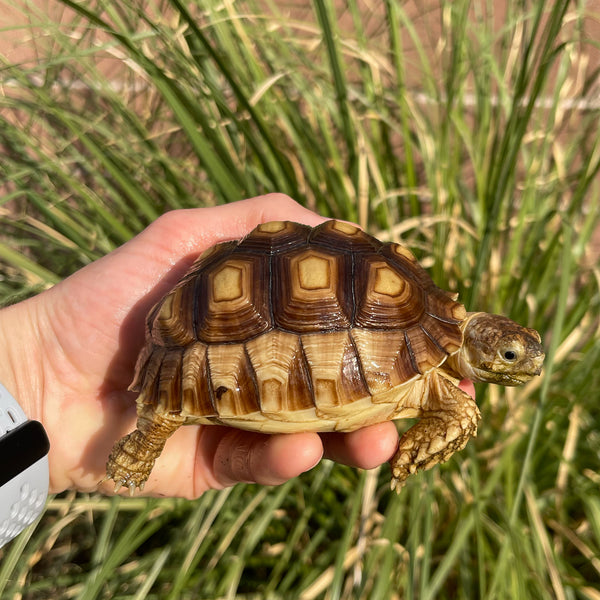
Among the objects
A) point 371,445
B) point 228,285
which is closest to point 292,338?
point 228,285

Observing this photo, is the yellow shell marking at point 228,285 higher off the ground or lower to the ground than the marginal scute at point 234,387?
higher

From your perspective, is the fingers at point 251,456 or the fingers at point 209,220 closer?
the fingers at point 251,456

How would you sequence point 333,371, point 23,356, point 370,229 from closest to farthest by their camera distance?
point 333,371, point 23,356, point 370,229

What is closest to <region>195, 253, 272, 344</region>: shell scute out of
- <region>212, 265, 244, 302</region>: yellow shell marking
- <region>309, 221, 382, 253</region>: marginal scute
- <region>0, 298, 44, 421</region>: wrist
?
<region>212, 265, 244, 302</region>: yellow shell marking

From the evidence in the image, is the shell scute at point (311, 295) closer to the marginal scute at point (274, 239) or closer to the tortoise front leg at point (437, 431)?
the marginal scute at point (274, 239)

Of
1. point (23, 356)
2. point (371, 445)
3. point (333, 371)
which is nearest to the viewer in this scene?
point (333, 371)

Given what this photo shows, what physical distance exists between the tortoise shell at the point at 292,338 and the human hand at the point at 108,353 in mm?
212

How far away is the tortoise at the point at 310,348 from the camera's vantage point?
0.89 metres

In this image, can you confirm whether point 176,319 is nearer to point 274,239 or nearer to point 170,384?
point 170,384

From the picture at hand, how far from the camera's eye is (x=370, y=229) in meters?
1.52

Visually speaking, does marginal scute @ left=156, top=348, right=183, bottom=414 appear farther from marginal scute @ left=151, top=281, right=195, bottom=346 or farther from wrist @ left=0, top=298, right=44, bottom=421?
wrist @ left=0, top=298, right=44, bottom=421

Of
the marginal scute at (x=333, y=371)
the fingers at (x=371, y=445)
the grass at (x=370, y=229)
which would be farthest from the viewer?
the grass at (x=370, y=229)

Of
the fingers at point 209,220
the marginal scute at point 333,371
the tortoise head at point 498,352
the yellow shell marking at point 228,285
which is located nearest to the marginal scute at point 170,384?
the yellow shell marking at point 228,285

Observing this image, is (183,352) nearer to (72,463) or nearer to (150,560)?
(72,463)
